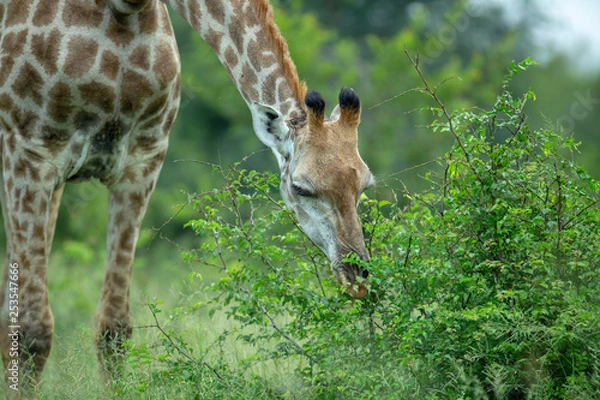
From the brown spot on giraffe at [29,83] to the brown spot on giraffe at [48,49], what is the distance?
0.22 feet

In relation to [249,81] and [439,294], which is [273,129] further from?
[439,294]

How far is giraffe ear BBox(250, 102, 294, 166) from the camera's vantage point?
15.8 ft

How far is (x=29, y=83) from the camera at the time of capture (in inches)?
204

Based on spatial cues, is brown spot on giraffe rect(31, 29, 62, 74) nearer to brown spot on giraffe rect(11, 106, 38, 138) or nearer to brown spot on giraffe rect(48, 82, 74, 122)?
brown spot on giraffe rect(48, 82, 74, 122)

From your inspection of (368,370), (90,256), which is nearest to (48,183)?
(368,370)

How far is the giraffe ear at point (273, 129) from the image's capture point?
4.81 meters

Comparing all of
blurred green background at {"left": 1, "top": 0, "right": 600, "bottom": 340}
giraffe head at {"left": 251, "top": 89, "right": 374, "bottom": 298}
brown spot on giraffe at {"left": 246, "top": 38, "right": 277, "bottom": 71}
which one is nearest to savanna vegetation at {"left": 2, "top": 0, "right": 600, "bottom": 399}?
giraffe head at {"left": 251, "top": 89, "right": 374, "bottom": 298}

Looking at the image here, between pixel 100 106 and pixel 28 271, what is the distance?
1046 mm

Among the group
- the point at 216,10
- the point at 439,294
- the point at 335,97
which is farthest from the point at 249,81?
the point at 335,97

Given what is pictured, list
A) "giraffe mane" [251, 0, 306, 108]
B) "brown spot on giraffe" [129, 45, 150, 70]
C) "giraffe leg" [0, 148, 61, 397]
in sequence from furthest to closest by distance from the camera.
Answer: "brown spot on giraffe" [129, 45, 150, 70], "giraffe leg" [0, 148, 61, 397], "giraffe mane" [251, 0, 306, 108]

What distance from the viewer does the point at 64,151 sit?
529cm

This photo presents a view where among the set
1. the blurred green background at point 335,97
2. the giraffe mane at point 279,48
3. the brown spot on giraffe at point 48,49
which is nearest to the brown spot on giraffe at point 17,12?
the brown spot on giraffe at point 48,49

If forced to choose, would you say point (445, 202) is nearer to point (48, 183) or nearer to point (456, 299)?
point (456, 299)

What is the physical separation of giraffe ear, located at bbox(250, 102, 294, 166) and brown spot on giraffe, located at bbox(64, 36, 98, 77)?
102 centimetres
